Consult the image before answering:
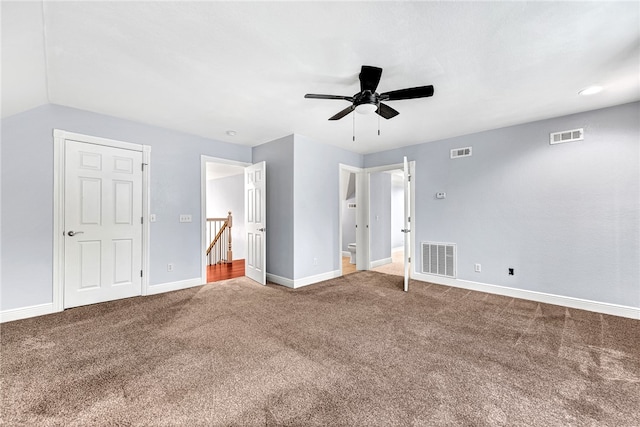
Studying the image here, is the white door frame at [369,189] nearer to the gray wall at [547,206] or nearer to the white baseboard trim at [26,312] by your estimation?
the gray wall at [547,206]

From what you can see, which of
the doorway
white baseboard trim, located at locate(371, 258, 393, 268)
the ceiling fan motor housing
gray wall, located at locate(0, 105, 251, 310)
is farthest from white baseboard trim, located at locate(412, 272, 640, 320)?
gray wall, located at locate(0, 105, 251, 310)

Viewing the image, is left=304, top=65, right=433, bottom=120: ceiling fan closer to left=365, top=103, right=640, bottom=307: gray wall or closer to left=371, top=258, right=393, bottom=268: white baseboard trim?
left=365, top=103, right=640, bottom=307: gray wall

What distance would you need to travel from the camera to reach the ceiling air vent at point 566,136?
11.3ft

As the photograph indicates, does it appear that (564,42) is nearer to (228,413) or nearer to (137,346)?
(228,413)

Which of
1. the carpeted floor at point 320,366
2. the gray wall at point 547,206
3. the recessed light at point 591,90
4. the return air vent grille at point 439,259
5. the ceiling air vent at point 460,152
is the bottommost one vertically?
the carpeted floor at point 320,366

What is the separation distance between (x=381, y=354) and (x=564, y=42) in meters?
2.91

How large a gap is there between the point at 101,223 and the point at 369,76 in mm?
3881

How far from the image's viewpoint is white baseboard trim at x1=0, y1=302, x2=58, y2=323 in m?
2.91

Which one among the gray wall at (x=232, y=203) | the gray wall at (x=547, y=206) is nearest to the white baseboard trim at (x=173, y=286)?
the gray wall at (x=232, y=203)

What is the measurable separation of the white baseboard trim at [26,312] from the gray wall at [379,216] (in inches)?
201

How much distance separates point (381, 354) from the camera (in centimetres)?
228

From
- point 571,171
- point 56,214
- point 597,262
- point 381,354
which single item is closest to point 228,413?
point 381,354

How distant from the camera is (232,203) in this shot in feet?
27.0

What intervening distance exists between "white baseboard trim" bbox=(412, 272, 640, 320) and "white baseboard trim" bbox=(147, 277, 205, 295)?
12.9 feet
